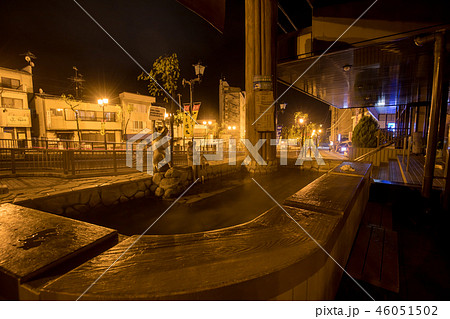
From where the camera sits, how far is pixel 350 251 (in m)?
→ 3.06

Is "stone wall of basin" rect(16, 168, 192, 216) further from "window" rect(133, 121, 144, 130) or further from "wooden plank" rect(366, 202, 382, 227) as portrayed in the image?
"window" rect(133, 121, 144, 130)

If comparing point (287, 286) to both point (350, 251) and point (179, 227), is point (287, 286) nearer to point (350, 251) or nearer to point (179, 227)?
point (350, 251)

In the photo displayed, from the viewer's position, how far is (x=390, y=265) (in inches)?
110

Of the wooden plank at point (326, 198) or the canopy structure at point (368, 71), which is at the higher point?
the canopy structure at point (368, 71)

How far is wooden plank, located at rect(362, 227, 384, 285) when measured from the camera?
255cm

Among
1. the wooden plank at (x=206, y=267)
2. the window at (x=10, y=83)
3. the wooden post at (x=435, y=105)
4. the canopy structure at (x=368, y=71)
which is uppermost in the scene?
the window at (x=10, y=83)

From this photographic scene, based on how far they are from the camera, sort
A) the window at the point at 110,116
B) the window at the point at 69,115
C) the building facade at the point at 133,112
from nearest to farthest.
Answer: the window at the point at 69,115 → the window at the point at 110,116 → the building facade at the point at 133,112

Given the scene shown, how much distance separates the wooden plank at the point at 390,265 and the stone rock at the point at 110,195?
669cm

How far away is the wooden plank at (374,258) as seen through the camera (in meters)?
2.55

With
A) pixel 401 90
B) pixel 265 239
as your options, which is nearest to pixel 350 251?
pixel 265 239

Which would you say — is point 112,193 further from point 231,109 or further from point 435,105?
point 231,109

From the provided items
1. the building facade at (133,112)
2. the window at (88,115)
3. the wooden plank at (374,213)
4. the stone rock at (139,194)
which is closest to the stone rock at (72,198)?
the stone rock at (139,194)

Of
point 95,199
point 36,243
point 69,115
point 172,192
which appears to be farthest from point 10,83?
point 36,243

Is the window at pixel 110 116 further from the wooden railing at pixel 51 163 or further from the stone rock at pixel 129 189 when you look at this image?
the stone rock at pixel 129 189
